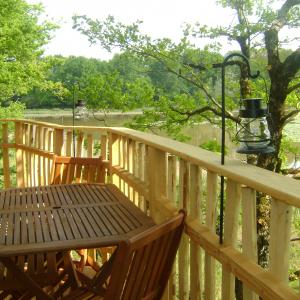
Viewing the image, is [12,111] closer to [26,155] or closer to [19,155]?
[19,155]

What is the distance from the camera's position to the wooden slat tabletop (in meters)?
1.96

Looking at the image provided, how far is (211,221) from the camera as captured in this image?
1.99 m

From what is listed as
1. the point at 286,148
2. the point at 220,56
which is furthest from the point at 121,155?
the point at 286,148

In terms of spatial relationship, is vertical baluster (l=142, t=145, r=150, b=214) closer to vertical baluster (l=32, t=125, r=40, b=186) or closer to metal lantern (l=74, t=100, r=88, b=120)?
metal lantern (l=74, t=100, r=88, b=120)

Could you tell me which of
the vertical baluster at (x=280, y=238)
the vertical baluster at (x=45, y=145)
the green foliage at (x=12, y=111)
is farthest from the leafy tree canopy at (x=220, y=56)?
the vertical baluster at (x=280, y=238)

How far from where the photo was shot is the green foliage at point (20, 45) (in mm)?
11320

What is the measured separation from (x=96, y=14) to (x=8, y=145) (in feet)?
13.1

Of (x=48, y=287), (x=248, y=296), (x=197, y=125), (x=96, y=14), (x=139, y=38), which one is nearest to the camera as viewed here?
(x=248, y=296)

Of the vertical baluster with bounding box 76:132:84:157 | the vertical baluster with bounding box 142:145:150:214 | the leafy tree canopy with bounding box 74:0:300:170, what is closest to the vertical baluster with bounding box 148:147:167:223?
the vertical baluster with bounding box 142:145:150:214

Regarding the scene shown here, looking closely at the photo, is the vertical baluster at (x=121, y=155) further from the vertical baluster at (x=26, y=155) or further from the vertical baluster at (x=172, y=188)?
the vertical baluster at (x=26, y=155)

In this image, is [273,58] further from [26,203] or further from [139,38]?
[26,203]

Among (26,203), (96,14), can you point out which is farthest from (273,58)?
(26,203)

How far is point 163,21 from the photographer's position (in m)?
11.1

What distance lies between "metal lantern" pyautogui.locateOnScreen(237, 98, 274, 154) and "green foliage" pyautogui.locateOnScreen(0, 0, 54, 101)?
33.9ft
